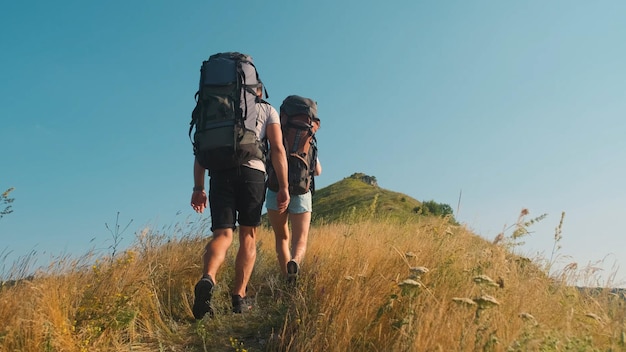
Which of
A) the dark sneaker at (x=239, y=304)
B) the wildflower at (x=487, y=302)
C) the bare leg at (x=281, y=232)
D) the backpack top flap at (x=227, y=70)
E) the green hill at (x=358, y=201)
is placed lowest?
the dark sneaker at (x=239, y=304)

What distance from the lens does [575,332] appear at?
365 cm

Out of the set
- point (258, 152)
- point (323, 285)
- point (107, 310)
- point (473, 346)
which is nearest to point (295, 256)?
point (323, 285)

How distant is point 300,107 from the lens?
5059 millimetres

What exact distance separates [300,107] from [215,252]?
184 cm

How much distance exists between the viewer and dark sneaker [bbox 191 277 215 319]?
400 cm

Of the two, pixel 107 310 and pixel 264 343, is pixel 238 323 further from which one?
pixel 107 310

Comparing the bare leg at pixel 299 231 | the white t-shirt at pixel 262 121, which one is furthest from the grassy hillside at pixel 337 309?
the white t-shirt at pixel 262 121

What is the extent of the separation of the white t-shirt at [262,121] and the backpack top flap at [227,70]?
25cm

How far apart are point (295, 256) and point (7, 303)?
2.64 metres

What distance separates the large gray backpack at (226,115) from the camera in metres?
4.13

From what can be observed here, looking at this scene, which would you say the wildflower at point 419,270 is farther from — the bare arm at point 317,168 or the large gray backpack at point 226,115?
the bare arm at point 317,168

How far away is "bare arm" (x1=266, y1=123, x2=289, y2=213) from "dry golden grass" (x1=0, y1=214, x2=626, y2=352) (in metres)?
0.75

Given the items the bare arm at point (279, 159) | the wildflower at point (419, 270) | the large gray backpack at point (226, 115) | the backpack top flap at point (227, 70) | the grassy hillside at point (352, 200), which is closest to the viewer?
the wildflower at point (419, 270)

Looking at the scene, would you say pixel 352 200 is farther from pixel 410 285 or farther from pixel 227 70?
pixel 410 285
